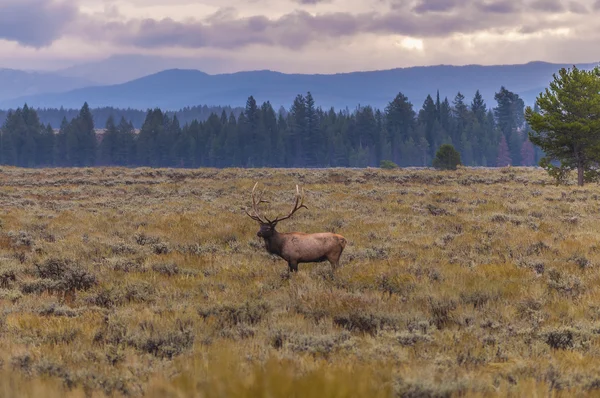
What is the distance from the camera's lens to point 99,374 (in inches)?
201

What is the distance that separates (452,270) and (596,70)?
25.7m

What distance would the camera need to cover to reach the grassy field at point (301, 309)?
473 cm

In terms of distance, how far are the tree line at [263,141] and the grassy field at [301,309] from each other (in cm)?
9490

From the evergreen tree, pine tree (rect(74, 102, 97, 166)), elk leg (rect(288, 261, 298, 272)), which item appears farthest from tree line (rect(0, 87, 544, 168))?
elk leg (rect(288, 261, 298, 272))

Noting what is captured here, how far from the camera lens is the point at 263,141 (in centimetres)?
11244

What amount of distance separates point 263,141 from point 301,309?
348ft

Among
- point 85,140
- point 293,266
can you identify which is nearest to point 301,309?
point 293,266

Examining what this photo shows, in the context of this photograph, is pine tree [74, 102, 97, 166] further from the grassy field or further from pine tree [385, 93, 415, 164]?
the grassy field

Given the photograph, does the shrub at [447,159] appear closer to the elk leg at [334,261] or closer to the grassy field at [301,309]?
the grassy field at [301,309]

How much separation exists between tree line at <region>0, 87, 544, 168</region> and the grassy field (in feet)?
311

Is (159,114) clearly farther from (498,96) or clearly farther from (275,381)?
(275,381)

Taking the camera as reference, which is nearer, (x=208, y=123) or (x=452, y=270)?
(x=452, y=270)

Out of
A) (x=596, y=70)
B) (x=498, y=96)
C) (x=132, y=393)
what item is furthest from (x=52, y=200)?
(x=498, y=96)

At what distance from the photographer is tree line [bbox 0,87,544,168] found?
110000 millimetres
